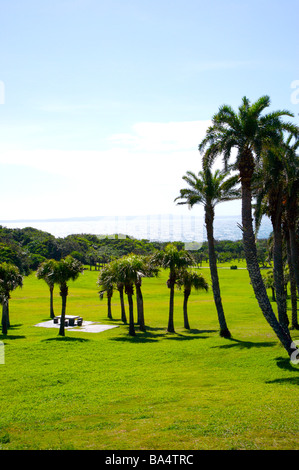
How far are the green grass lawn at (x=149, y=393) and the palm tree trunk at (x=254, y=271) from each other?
152 centimetres

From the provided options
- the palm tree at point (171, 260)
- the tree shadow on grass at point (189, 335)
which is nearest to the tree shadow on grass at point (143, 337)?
the tree shadow on grass at point (189, 335)

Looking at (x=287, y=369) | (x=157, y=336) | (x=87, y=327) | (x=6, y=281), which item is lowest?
(x=87, y=327)

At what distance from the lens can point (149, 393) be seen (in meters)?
15.0

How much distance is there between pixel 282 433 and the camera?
31.3ft

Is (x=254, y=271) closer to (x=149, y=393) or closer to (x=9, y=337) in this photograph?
(x=149, y=393)

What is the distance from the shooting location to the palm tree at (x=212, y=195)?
29850 mm

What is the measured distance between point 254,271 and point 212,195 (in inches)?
441

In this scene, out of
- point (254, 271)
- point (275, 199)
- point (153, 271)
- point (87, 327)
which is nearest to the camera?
point (254, 271)

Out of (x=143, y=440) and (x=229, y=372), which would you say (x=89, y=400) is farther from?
(x=229, y=372)

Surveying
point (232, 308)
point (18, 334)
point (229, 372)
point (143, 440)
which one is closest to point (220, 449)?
point (143, 440)

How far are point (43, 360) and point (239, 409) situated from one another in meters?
14.1

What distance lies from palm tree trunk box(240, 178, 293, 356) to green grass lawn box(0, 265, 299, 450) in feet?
4.97

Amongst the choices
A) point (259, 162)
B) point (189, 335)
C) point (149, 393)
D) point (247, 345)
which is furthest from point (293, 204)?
point (149, 393)

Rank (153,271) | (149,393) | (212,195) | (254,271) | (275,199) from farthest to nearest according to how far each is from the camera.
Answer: (153,271) → (212,195) → (275,199) → (254,271) → (149,393)
